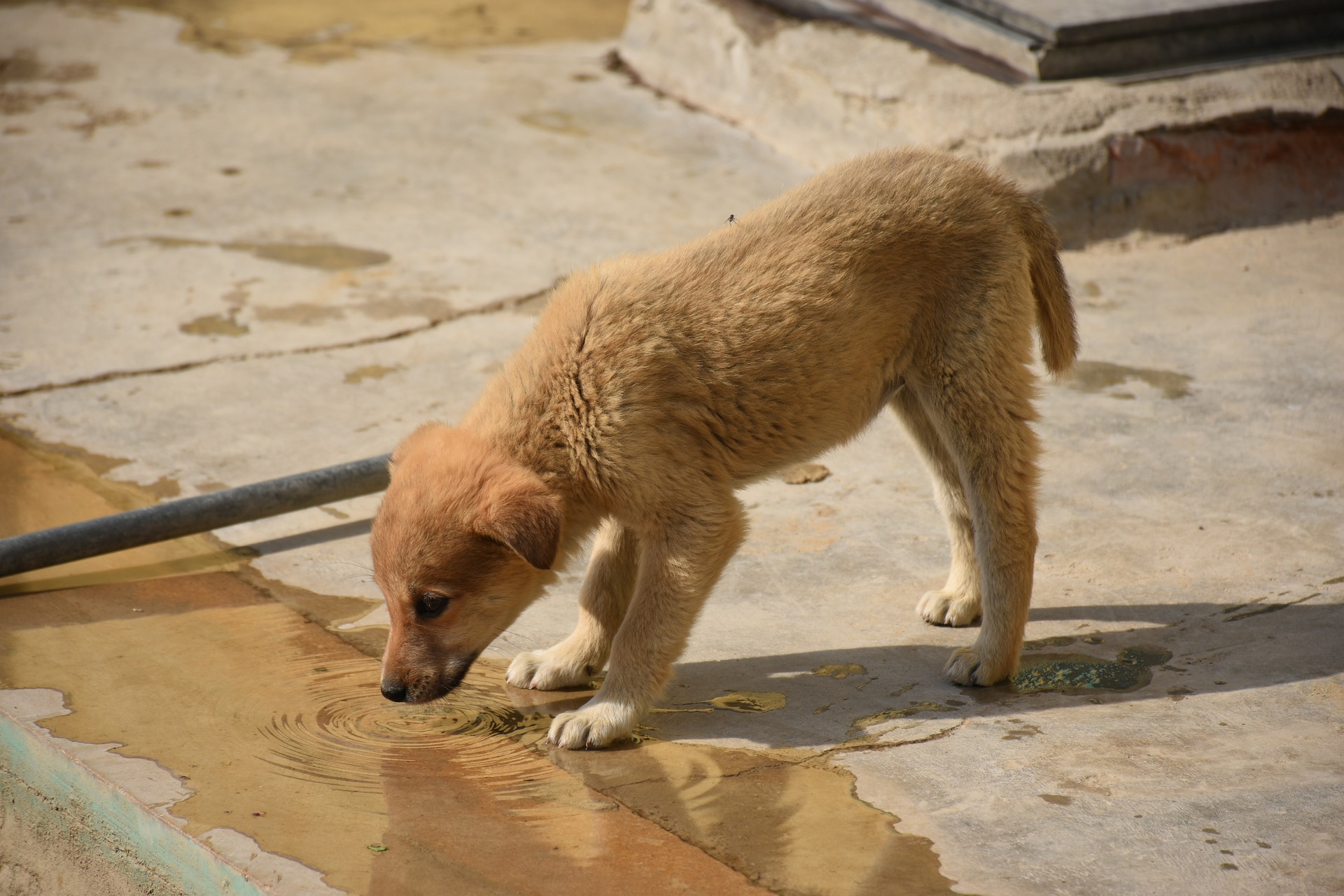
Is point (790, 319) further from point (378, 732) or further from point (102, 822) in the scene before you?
point (102, 822)

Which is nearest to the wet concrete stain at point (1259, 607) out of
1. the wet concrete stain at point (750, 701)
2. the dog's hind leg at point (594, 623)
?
the wet concrete stain at point (750, 701)

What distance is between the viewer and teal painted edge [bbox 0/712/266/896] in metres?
2.92

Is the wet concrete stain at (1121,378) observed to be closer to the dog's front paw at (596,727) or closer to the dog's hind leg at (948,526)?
the dog's hind leg at (948,526)

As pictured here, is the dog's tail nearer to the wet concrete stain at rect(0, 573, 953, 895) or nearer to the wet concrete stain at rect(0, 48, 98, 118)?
the wet concrete stain at rect(0, 573, 953, 895)

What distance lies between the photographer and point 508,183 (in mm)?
7984

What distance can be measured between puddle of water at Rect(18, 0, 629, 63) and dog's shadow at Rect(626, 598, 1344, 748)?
7.95m

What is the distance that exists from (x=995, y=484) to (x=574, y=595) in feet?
4.96

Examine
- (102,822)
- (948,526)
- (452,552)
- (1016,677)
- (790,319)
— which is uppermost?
(790,319)

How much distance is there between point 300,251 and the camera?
7043 millimetres

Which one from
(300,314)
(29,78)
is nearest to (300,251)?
(300,314)

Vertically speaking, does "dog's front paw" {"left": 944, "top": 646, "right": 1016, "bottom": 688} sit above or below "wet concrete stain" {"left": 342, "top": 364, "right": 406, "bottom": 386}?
above

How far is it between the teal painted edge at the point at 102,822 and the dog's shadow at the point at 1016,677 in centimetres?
120

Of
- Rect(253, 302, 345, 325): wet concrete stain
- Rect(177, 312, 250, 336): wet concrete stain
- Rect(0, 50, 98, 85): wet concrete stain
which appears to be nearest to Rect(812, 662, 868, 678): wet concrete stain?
Rect(253, 302, 345, 325): wet concrete stain

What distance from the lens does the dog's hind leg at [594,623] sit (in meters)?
3.83
